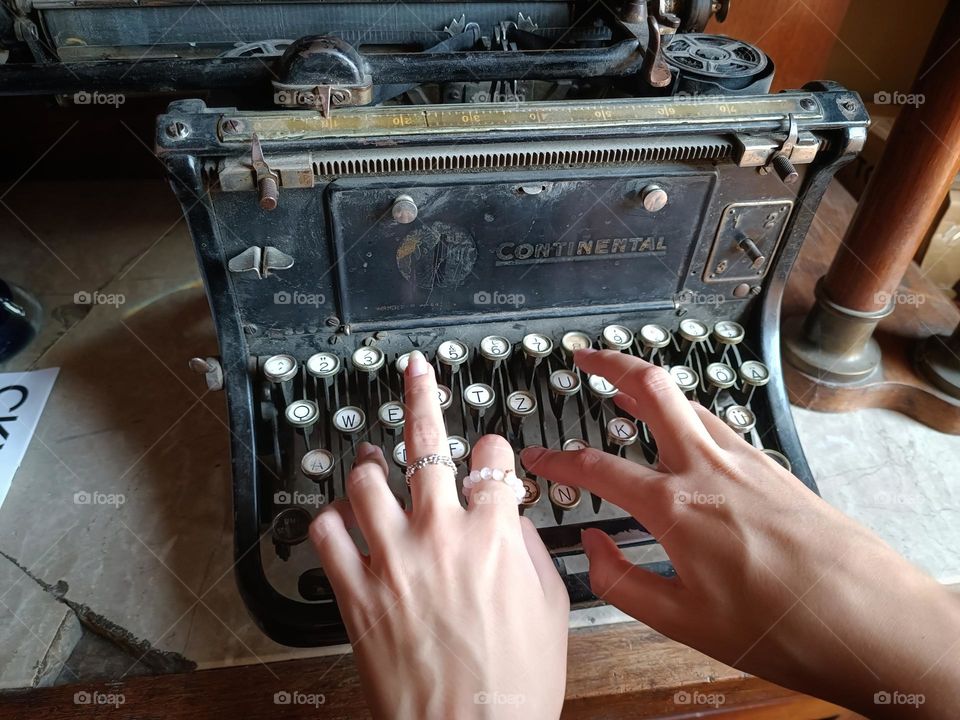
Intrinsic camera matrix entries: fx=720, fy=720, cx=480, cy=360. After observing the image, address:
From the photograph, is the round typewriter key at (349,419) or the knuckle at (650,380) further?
the round typewriter key at (349,419)

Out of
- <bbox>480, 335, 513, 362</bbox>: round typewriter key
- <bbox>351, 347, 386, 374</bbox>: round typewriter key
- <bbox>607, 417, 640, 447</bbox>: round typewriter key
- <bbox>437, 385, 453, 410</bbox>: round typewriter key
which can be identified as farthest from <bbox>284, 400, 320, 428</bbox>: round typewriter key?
<bbox>607, 417, 640, 447</bbox>: round typewriter key

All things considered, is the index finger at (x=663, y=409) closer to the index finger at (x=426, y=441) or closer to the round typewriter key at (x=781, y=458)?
the index finger at (x=426, y=441)

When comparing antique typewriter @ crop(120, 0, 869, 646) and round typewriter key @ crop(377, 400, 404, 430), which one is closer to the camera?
antique typewriter @ crop(120, 0, 869, 646)

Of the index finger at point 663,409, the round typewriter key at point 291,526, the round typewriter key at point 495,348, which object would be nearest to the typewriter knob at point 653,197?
the index finger at point 663,409

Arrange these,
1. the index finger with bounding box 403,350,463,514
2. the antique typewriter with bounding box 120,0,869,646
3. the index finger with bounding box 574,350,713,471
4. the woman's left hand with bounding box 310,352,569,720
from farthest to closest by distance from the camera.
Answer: the antique typewriter with bounding box 120,0,869,646, the index finger with bounding box 574,350,713,471, the index finger with bounding box 403,350,463,514, the woman's left hand with bounding box 310,352,569,720

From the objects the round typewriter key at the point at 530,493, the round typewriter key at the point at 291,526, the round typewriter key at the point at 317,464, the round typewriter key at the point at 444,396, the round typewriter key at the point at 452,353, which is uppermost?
the round typewriter key at the point at 452,353

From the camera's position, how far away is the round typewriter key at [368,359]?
1461mm

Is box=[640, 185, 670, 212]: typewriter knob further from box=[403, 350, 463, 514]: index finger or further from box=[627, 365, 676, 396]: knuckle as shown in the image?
box=[403, 350, 463, 514]: index finger

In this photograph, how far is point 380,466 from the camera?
1.12m

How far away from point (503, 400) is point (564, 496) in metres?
0.26

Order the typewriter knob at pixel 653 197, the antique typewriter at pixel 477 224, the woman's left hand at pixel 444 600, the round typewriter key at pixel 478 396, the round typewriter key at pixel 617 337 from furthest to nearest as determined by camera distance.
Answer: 1. the round typewriter key at pixel 617 337
2. the round typewriter key at pixel 478 396
3. the typewriter knob at pixel 653 197
4. the antique typewriter at pixel 477 224
5. the woman's left hand at pixel 444 600

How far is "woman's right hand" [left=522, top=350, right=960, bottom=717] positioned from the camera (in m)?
0.89

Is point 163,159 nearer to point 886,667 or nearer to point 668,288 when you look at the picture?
point 668,288

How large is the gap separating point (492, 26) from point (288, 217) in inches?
27.6
